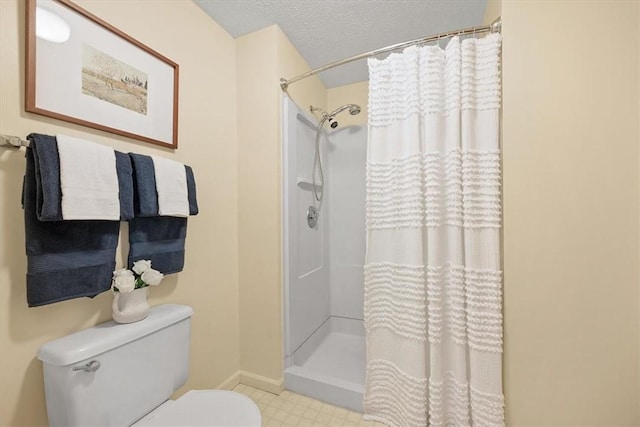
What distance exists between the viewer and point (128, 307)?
3.28 ft

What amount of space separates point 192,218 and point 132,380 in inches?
29.2

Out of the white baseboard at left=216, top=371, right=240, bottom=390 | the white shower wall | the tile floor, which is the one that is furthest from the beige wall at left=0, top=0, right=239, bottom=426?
the white shower wall

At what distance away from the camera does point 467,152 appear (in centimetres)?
114

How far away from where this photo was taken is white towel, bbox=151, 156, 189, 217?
1.13 metres

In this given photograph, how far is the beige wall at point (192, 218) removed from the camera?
811 millimetres

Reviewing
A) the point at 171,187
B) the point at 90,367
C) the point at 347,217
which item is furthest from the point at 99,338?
the point at 347,217

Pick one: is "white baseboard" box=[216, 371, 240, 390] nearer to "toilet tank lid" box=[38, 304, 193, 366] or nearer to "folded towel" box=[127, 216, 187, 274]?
"toilet tank lid" box=[38, 304, 193, 366]

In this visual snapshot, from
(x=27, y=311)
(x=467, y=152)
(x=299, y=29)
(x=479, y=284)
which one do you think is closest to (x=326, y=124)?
(x=299, y=29)

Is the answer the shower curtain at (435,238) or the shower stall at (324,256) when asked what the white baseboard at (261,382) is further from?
the shower curtain at (435,238)

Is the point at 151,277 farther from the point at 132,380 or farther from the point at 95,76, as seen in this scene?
the point at 95,76

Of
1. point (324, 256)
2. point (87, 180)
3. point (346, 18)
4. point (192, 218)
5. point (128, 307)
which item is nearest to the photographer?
point (87, 180)

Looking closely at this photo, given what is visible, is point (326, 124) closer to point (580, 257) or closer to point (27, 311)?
point (580, 257)

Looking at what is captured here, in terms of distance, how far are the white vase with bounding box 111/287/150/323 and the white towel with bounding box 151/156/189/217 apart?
0.34m

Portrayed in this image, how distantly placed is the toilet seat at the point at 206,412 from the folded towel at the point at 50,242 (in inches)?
20.5
